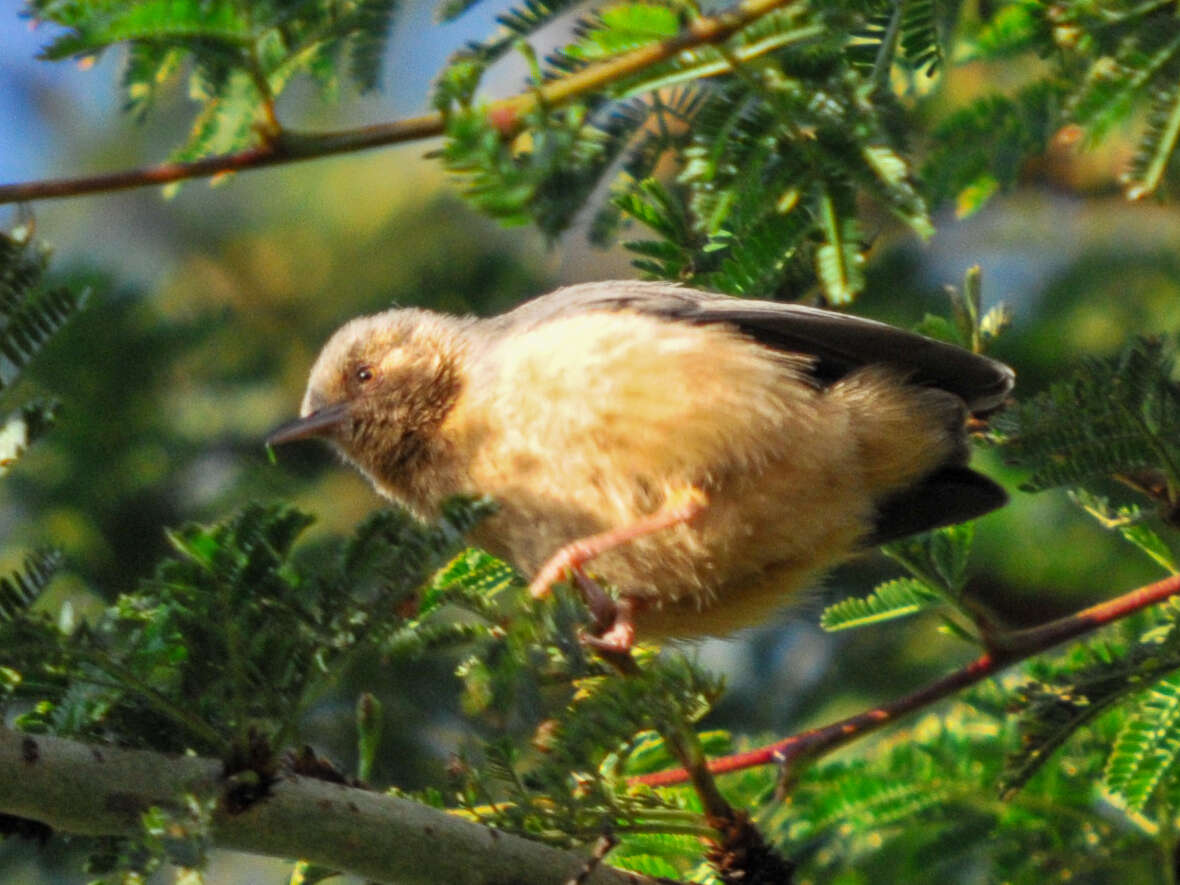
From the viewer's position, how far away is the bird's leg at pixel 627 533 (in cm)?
373

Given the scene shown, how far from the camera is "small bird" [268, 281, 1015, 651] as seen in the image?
3.81 meters

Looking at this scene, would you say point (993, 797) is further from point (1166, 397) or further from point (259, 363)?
point (259, 363)

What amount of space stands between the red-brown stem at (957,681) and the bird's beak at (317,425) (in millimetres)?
1659

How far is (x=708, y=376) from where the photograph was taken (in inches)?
154

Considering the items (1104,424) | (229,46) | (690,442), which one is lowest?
(690,442)

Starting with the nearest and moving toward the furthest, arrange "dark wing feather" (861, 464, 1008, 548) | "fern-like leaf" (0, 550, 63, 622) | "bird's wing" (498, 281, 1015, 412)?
1. "fern-like leaf" (0, 550, 63, 622)
2. "bird's wing" (498, 281, 1015, 412)
3. "dark wing feather" (861, 464, 1008, 548)

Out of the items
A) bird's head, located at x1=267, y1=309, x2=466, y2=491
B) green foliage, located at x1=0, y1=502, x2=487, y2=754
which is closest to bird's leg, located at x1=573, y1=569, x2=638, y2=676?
green foliage, located at x1=0, y1=502, x2=487, y2=754

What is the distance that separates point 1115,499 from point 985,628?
528 millimetres

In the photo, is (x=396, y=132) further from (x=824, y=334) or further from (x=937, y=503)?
(x=937, y=503)

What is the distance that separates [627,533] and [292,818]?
4.61 ft

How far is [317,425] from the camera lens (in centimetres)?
462

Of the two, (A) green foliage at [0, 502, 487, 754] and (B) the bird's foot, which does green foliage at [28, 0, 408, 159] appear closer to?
(A) green foliage at [0, 502, 487, 754]

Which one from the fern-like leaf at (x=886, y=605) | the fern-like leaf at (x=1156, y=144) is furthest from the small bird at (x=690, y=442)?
the fern-like leaf at (x=1156, y=144)

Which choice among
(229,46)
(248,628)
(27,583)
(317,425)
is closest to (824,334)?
(317,425)
